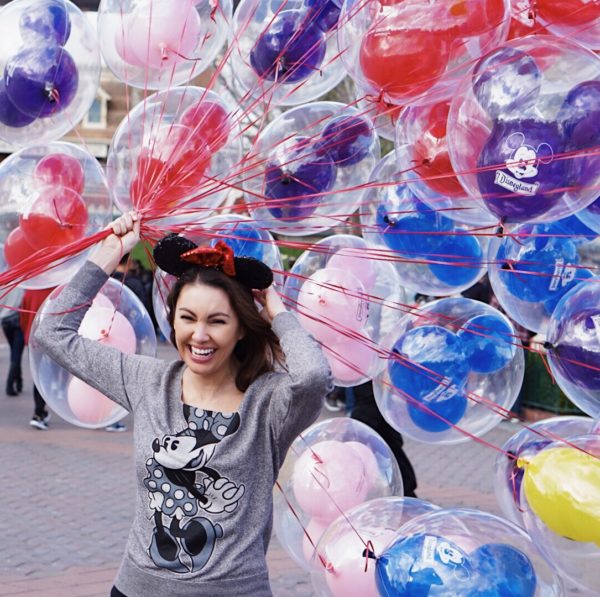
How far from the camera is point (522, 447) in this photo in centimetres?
282

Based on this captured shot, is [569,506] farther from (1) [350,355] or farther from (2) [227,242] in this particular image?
(2) [227,242]

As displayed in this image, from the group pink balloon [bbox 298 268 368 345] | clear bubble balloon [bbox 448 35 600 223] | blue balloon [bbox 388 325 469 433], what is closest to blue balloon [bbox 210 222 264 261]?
pink balloon [bbox 298 268 368 345]

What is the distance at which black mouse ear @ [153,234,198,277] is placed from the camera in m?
2.35

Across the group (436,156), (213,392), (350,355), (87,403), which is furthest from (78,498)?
(436,156)

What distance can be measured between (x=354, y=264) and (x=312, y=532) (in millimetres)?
870

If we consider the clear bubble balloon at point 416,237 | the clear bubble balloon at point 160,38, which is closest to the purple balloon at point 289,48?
the clear bubble balloon at point 160,38

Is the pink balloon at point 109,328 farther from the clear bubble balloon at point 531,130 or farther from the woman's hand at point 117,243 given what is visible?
the clear bubble balloon at point 531,130

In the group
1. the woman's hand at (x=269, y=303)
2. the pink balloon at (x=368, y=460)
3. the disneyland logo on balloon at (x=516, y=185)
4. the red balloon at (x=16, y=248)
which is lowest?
the pink balloon at (x=368, y=460)

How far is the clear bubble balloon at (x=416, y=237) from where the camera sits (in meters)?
2.95

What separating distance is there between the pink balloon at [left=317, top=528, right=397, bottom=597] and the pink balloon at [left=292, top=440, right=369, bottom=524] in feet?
0.86

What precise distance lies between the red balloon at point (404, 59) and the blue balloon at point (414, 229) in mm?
579

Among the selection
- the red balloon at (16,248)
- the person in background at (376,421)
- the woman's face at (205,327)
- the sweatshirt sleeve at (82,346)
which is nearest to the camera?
the woman's face at (205,327)

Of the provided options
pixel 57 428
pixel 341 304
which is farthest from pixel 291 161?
pixel 57 428

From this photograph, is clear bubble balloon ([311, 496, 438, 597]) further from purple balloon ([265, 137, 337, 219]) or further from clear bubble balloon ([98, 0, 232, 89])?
clear bubble balloon ([98, 0, 232, 89])
